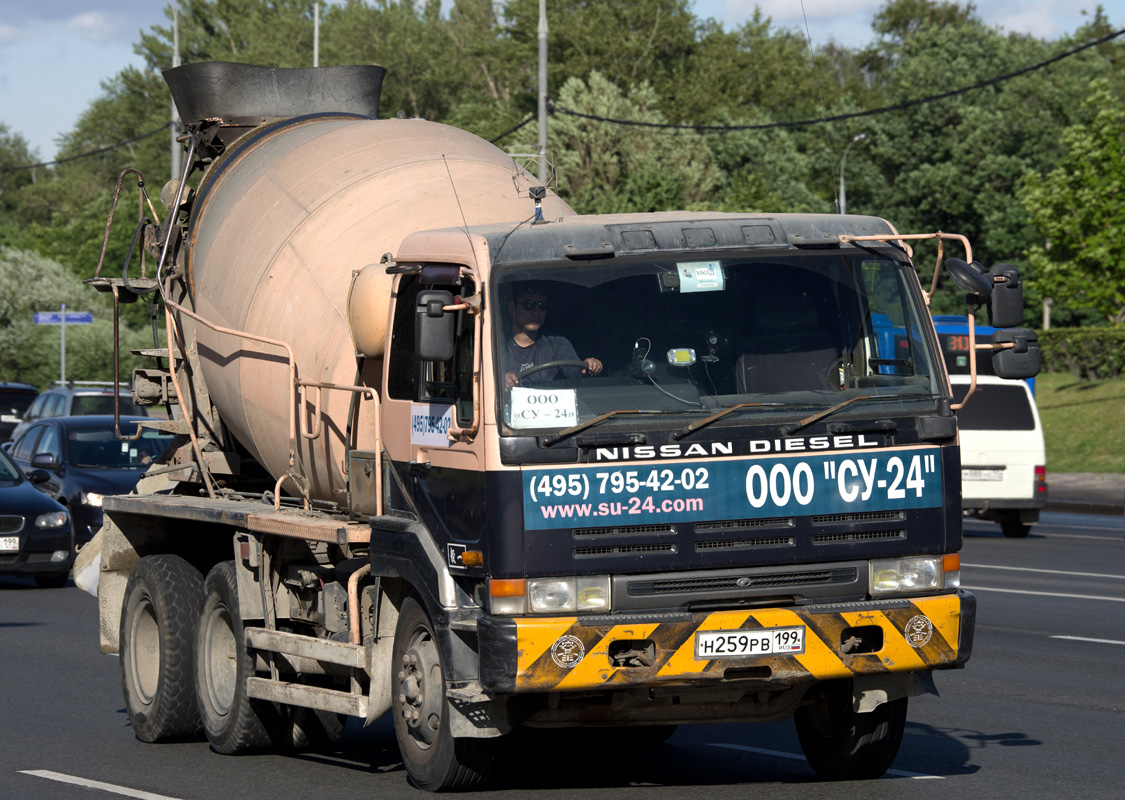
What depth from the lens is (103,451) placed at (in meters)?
20.8

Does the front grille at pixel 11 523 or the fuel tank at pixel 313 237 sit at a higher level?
the fuel tank at pixel 313 237

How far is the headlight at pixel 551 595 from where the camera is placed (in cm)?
671

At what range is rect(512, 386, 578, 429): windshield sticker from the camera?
6.81 metres

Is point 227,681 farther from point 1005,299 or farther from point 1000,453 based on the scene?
point 1000,453

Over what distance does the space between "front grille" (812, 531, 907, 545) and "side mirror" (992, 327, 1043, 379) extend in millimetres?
874

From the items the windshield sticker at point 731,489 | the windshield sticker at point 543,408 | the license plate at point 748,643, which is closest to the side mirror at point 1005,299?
the windshield sticker at point 731,489

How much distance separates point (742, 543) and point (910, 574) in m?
0.77

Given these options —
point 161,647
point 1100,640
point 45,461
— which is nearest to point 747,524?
point 161,647

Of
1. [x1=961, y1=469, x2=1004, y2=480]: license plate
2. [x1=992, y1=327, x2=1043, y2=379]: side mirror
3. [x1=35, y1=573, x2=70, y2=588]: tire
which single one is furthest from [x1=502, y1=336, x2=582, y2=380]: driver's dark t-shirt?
[x1=961, y1=469, x2=1004, y2=480]: license plate

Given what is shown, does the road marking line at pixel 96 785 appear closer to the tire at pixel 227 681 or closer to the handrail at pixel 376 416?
the tire at pixel 227 681

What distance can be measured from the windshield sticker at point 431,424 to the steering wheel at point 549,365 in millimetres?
434

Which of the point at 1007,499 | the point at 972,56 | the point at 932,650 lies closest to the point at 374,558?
the point at 932,650

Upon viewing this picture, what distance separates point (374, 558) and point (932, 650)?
248 centimetres

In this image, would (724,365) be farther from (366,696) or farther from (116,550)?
(116,550)
